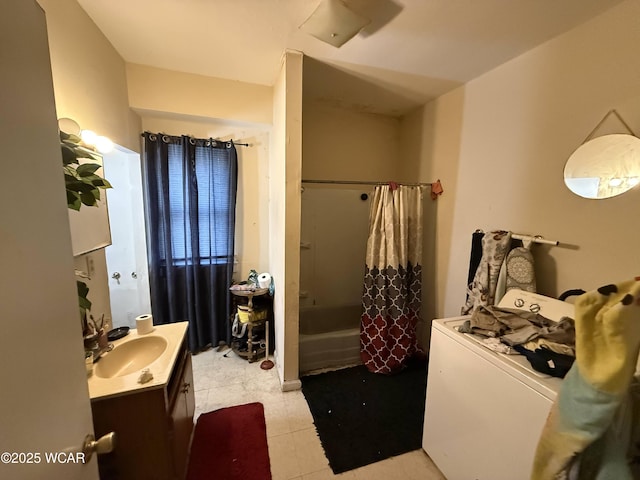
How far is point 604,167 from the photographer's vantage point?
4.34 ft

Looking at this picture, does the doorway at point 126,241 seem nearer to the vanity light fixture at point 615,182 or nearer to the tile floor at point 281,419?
the tile floor at point 281,419

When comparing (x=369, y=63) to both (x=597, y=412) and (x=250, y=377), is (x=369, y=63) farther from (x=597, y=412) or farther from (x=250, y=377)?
(x=250, y=377)

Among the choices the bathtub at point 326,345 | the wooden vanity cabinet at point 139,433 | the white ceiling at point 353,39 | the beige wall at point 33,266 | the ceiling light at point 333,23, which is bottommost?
the bathtub at point 326,345

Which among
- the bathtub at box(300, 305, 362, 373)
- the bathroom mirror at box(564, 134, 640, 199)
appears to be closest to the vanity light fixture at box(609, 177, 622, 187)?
the bathroom mirror at box(564, 134, 640, 199)

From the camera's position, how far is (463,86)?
2.12 metres

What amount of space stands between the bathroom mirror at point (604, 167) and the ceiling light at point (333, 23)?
4.43 feet

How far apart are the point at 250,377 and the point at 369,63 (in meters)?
2.63

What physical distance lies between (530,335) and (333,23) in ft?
5.92

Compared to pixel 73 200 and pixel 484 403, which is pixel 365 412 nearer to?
pixel 484 403

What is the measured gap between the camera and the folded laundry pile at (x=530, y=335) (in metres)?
1.01

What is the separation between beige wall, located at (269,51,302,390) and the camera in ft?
5.95

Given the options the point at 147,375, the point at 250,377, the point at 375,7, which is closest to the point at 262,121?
the point at 375,7

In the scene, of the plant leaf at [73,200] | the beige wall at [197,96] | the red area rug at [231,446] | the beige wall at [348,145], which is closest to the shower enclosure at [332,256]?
the beige wall at [348,145]

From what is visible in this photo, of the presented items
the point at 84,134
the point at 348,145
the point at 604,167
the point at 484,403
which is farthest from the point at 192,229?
the point at 604,167
